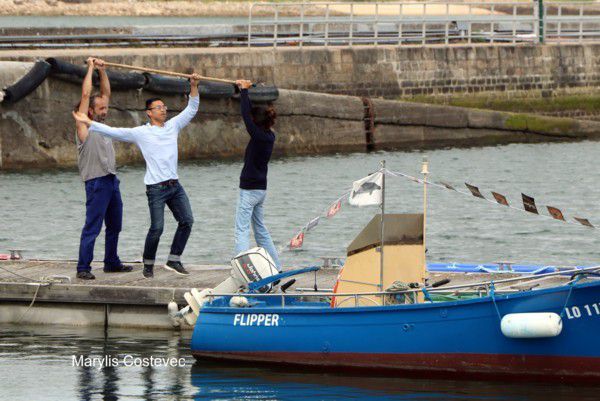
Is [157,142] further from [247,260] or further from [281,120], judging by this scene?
[281,120]

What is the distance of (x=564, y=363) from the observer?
39.3ft

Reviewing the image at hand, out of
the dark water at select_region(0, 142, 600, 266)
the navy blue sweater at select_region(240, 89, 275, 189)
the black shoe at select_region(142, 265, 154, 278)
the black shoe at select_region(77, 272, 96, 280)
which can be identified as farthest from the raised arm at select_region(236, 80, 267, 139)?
the dark water at select_region(0, 142, 600, 266)

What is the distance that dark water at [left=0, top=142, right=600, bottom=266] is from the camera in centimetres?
2144

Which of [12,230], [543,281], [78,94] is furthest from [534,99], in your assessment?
[543,281]

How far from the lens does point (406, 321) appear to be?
1220 centimetres

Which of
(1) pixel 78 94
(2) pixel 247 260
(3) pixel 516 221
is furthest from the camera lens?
(1) pixel 78 94

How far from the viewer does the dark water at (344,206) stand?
21438 mm

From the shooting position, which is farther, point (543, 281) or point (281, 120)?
point (281, 120)

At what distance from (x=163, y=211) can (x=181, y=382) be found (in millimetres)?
1799

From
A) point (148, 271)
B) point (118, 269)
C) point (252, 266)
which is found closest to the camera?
point (252, 266)

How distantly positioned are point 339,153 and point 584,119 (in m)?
8.93

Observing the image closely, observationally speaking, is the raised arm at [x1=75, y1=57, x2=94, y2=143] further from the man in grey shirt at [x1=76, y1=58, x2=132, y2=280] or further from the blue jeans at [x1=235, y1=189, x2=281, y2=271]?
the blue jeans at [x1=235, y1=189, x2=281, y2=271]

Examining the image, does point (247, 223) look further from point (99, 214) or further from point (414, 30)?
point (414, 30)

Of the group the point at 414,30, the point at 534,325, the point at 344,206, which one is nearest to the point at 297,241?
the point at 534,325
